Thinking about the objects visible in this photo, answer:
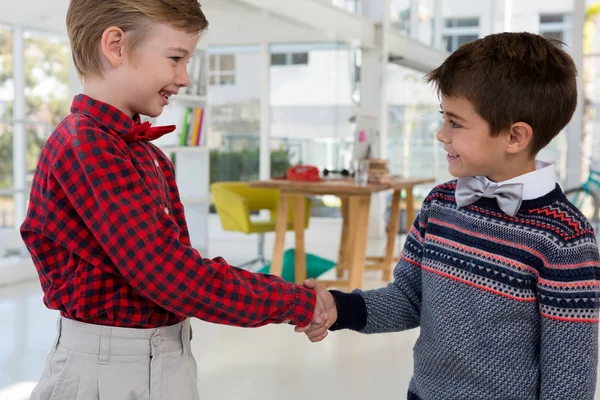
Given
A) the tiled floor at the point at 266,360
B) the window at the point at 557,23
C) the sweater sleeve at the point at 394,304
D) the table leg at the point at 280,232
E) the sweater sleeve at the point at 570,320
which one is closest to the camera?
the sweater sleeve at the point at 570,320

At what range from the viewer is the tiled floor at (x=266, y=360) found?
3.13 m

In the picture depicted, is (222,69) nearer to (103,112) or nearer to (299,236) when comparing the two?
(299,236)

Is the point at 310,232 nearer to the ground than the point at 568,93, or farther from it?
nearer to the ground

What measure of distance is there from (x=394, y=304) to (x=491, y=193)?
338 mm

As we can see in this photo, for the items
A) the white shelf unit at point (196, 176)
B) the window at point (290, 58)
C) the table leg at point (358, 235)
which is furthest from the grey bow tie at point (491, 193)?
the window at point (290, 58)

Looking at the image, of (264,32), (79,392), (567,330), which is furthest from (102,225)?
(264,32)

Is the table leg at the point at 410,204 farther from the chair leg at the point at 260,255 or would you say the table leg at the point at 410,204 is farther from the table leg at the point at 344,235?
the chair leg at the point at 260,255

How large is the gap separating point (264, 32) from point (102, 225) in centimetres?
696

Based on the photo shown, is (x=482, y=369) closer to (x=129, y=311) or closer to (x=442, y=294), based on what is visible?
(x=442, y=294)

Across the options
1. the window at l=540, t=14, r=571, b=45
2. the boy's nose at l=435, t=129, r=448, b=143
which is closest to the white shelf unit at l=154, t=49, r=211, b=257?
the boy's nose at l=435, t=129, r=448, b=143

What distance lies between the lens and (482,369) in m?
1.34

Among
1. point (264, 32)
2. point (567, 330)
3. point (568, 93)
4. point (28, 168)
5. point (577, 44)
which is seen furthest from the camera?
point (577, 44)

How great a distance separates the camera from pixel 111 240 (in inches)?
48.8

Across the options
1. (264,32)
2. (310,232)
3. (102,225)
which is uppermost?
(264,32)
